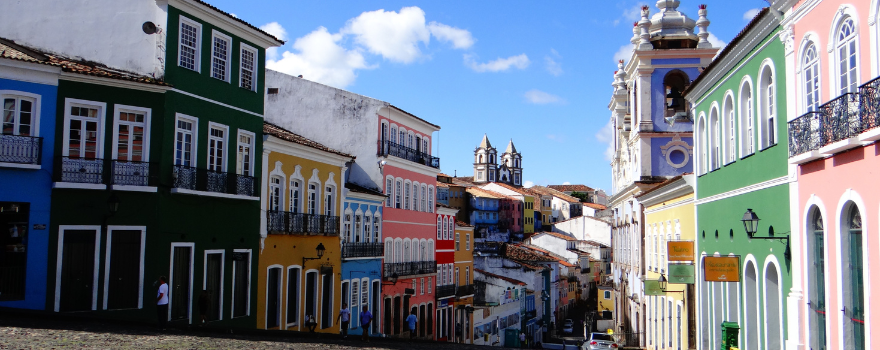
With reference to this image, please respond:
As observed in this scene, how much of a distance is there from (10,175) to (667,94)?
29956 mm

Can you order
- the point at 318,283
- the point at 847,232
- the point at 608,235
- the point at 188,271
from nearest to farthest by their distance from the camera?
the point at 847,232
the point at 188,271
the point at 318,283
the point at 608,235

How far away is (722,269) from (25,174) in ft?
52.8

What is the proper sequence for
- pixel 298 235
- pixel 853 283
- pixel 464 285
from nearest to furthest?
pixel 853 283, pixel 298 235, pixel 464 285

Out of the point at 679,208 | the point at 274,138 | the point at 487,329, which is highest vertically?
the point at 274,138

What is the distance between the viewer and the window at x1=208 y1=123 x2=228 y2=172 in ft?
77.9

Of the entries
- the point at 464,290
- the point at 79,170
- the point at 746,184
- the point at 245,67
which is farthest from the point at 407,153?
the point at 746,184

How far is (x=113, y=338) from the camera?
15805 millimetres

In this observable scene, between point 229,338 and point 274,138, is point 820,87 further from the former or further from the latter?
point 274,138

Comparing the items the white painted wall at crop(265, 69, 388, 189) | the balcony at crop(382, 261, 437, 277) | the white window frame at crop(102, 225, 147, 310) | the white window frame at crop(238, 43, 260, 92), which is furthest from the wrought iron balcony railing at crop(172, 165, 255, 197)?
the balcony at crop(382, 261, 437, 277)

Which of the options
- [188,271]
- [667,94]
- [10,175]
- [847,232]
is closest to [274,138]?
[188,271]

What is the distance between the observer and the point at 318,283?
3109cm

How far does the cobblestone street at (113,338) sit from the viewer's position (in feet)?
47.4

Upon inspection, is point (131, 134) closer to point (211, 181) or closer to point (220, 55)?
point (211, 181)

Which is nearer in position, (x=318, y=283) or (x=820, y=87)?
(x=820, y=87)
